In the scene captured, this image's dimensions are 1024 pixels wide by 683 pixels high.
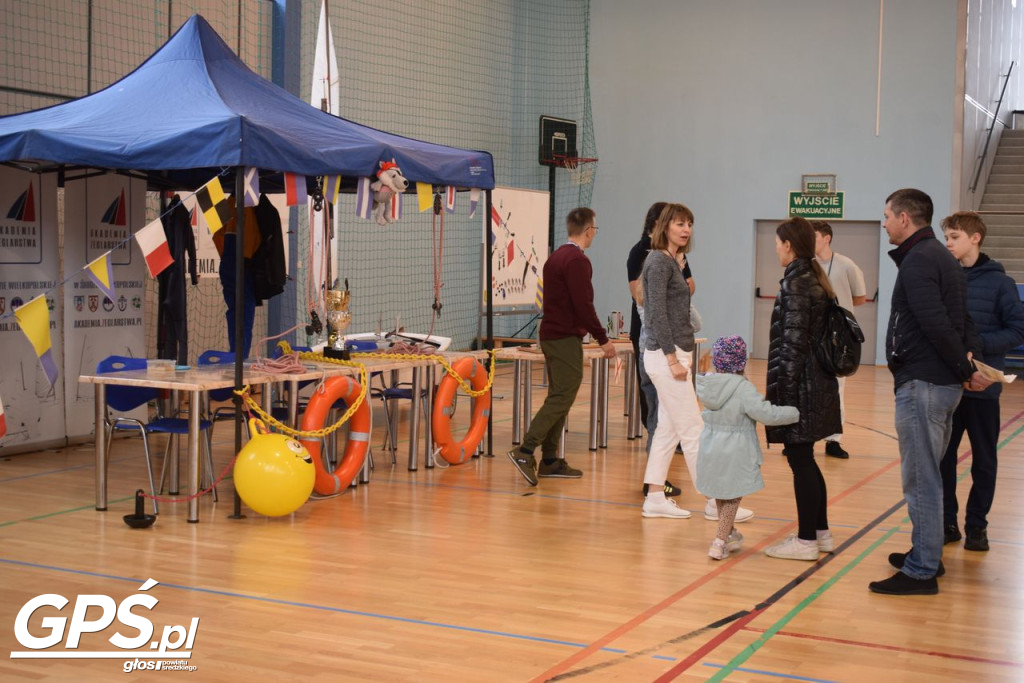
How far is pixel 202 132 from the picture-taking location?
5895 mm

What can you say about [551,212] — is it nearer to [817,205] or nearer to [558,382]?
[817,205]

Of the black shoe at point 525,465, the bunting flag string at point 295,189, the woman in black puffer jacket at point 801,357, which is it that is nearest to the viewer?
the woman in black puffer jacket at point 801,357

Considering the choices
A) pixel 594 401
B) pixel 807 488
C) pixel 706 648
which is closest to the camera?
pixel 706 648

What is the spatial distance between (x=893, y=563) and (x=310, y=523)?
110 inches

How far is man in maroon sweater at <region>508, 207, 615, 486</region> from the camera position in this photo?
678 centimetres

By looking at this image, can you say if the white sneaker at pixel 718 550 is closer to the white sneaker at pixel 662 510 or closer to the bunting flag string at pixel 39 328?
the white sneaker at pixel 662 510

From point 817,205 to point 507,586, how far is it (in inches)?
486

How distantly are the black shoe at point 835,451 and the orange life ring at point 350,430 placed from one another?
137 inches

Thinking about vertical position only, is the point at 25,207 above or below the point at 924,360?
above

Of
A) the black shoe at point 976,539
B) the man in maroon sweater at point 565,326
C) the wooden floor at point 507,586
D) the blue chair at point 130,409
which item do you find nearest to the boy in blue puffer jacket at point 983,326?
the black shoe at point 976,539

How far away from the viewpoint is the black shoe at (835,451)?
27.0 ft

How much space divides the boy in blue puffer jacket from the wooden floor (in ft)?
1.54

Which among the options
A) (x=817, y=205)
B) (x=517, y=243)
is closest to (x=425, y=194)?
(x=517, y=243)

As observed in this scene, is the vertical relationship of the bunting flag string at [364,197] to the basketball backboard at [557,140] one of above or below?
below
